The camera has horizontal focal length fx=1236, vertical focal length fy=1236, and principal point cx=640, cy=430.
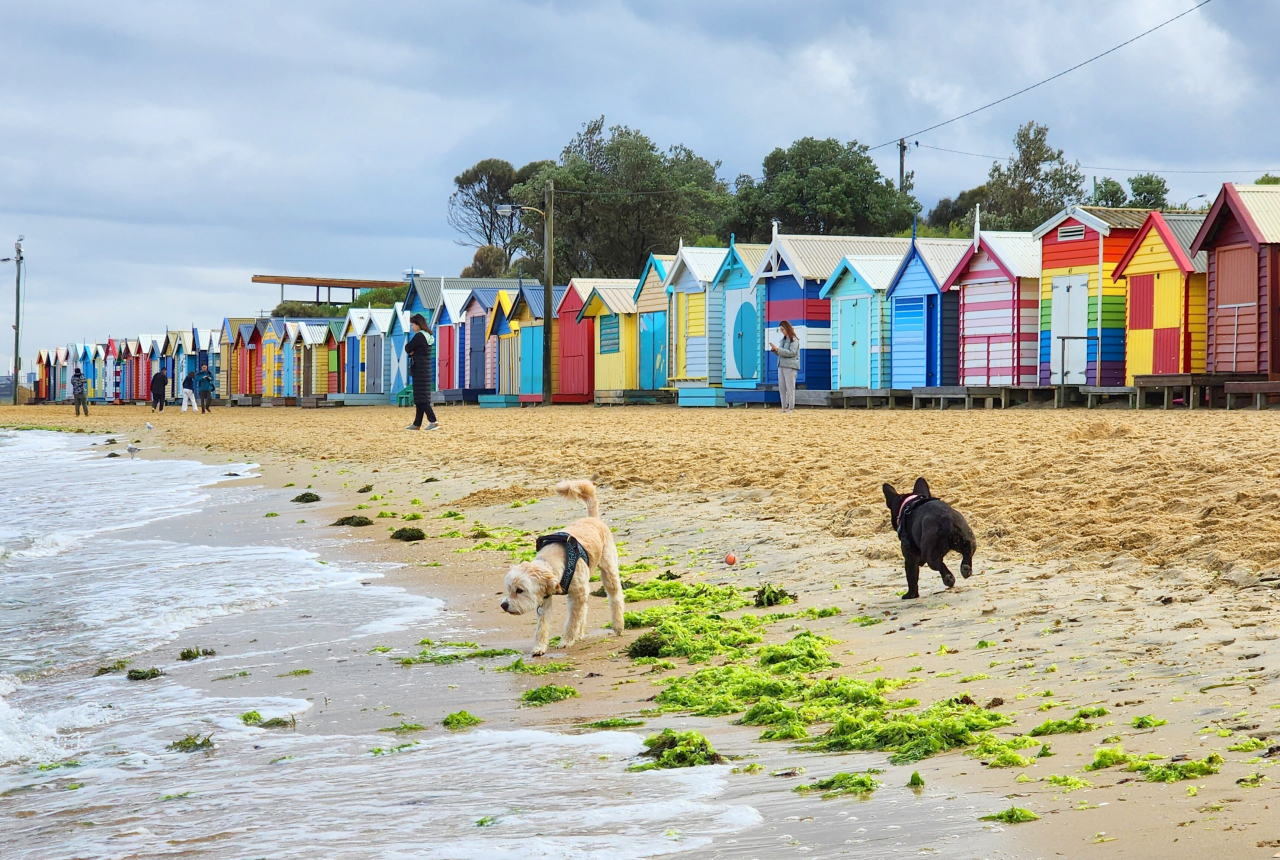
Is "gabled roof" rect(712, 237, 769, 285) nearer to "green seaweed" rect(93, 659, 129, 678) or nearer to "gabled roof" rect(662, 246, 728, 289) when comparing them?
"gabled roof" rect(662, 246, 728, 289)

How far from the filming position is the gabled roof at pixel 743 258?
1262 inches

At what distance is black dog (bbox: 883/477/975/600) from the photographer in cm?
619

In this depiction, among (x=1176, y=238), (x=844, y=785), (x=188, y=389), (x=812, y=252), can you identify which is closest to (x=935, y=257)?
(x=812, y=252)

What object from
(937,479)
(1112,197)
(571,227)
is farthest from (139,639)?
(571,227)

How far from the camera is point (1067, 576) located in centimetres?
635

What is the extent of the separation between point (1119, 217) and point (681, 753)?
23151mm

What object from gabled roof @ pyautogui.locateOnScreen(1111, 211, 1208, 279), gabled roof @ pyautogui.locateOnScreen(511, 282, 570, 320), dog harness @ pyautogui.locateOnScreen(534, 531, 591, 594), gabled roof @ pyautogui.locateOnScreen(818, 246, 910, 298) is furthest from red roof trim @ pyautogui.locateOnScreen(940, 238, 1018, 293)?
dog harness @ pyautogui.locateOnScreen(534, 531, 591, 594)

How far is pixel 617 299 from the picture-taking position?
38.2 meters

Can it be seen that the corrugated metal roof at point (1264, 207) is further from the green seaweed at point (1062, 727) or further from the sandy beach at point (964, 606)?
the green seaweed at point (1062, 727)

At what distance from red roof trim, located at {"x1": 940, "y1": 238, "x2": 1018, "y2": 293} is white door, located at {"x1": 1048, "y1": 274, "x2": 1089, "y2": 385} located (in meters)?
1.10

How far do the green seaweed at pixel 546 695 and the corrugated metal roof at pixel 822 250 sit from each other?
24873mm

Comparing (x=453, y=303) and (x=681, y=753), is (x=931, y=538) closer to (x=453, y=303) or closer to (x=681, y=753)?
(x=681, y=753)

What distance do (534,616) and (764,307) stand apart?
81.6 feet

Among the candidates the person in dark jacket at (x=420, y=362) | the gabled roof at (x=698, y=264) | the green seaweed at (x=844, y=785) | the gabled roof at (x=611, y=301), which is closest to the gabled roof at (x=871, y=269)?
the gabled roof at (x=698, y=264)
